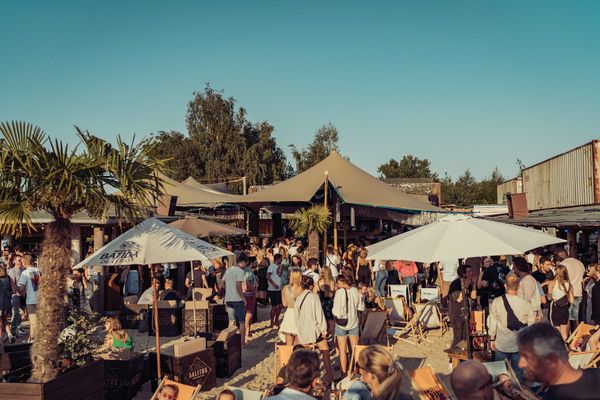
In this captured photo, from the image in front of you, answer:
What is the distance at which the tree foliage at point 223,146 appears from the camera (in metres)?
43.7

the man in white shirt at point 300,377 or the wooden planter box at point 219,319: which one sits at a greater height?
the man in white shirt at point 300,377

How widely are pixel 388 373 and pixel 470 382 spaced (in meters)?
0.72

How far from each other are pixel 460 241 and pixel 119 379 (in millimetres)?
4309

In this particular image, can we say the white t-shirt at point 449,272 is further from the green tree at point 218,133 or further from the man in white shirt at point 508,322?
the green tree at point 218,133

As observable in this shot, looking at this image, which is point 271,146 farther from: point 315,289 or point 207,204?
point 315,289

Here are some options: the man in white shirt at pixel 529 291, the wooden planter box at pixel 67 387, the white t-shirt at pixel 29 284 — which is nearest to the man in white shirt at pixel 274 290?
the white t-shirt at pixel 29 284

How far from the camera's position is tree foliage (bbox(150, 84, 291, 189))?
43719 millimetres

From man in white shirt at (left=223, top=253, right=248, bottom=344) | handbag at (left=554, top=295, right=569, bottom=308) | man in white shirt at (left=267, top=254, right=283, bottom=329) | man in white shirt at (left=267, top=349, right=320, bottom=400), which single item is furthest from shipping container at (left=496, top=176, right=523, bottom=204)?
man in white shirt at (left=267, top=349, right=320, bottom=400)

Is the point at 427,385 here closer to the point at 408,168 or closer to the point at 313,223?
the point at 313,223

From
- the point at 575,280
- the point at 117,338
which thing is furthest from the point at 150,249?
the point at 575,280

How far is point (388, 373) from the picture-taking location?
3.64 metres

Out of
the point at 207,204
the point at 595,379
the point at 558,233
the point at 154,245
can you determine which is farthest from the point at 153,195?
the point at 558,233

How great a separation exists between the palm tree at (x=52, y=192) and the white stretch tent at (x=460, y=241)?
3213 millimetres

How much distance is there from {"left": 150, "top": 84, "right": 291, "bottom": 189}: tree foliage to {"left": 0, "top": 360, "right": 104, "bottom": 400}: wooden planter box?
Result: 123ft
